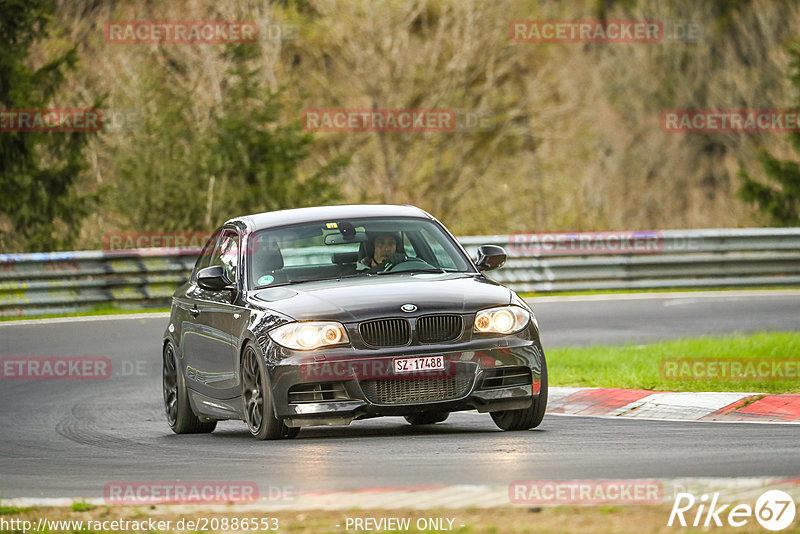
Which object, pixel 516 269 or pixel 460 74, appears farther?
pixel 460 74

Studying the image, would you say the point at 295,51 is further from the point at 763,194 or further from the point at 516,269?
the point at 516,269

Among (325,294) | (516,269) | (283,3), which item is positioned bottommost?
(516,269)

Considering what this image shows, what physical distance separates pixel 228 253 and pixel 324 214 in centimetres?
87

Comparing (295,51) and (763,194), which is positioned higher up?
(295,51)

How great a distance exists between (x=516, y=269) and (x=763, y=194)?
11.6 meters

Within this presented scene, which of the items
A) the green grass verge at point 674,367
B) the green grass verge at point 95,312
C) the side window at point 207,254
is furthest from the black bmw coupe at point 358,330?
the green grass verge at point 95,312

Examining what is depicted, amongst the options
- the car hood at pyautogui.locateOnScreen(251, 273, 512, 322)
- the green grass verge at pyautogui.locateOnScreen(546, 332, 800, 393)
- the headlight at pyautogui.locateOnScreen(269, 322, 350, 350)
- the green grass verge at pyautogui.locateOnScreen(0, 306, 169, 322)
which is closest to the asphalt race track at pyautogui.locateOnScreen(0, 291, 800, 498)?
the headlight at pyautogui.locateOnScreen(269, 322, 350, 350)

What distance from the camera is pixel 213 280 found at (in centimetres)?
1116

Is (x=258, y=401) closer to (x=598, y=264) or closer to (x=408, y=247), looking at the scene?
(x=408, y=247)

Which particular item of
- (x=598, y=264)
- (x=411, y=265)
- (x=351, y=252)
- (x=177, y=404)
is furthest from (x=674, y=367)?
(x=598, y=264)

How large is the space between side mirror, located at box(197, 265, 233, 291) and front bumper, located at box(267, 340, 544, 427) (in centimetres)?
132

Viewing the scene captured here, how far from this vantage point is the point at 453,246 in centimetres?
1162

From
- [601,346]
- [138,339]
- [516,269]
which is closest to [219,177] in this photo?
[516,269]

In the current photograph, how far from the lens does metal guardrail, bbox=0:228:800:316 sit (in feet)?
80.2
